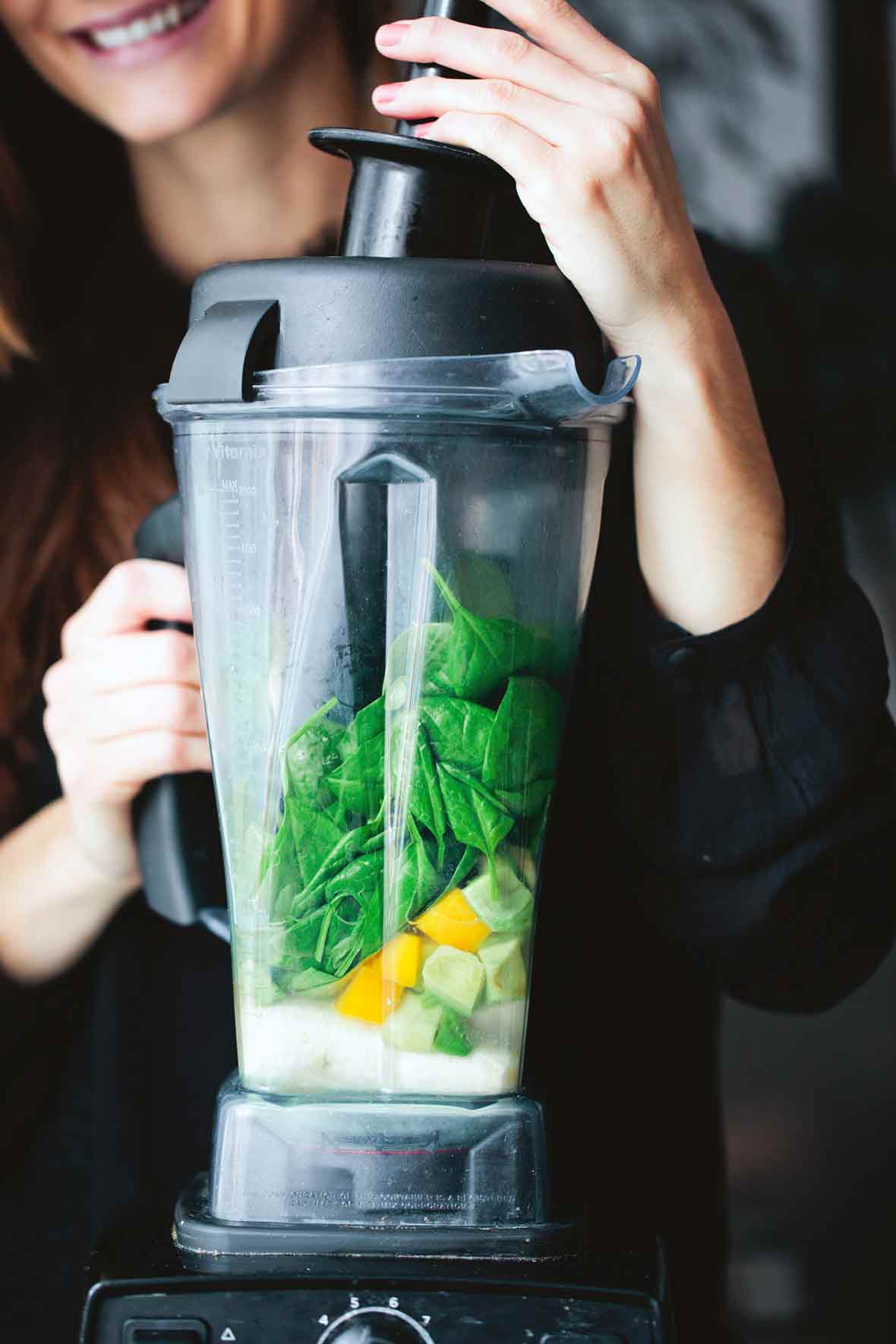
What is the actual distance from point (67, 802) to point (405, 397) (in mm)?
447

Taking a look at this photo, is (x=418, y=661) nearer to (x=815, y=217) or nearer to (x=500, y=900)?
(x=500, y=900)

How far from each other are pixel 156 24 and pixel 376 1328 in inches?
30.8

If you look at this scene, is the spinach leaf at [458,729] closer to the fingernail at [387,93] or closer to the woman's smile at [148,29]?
the fingernail at [387,93]

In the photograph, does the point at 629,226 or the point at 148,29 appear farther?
the point at 148,29

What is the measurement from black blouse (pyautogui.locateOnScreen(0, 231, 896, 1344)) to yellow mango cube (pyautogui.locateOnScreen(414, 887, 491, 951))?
90 mm

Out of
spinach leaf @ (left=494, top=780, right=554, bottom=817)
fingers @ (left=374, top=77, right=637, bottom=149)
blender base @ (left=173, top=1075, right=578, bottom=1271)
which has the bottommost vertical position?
blender base @ (left=173, top=1075, right=578, bottom=1271)

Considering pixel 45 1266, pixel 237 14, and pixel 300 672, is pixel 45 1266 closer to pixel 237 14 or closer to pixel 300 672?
pixel 300 672

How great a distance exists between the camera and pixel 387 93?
0.60 metres

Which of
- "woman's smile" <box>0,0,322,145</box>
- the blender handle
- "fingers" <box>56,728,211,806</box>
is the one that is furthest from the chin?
"fingers" <box>56,728,211,806</box>

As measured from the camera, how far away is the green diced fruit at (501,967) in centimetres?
61

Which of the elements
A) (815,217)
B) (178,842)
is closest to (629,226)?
(178,842)

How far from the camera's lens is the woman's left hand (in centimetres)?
57

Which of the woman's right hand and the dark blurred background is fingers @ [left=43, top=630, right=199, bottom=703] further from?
the dark blurred background

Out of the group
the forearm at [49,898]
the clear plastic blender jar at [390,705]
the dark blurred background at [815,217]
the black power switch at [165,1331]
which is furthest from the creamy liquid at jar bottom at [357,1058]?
the dark blurred background at [815,217]
